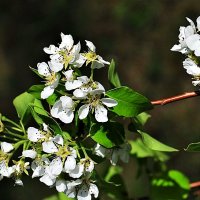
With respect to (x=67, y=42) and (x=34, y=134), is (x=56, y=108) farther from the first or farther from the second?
(x=67, y=42)

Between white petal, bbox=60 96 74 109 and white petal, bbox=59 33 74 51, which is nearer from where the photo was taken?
white petal, bbox=60 96 74 109

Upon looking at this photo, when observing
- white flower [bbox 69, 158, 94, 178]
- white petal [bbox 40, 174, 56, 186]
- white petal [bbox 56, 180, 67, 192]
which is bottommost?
white petal [bbox 56, 180, 67, 192]

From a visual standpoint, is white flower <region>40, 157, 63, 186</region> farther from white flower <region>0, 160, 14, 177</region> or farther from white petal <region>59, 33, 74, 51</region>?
white petal <region>59, 33, 74, 51</region>

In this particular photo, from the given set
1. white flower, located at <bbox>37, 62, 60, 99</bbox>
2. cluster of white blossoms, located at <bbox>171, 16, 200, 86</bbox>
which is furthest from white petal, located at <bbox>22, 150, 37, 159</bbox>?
cluster of white blossoms, located at <bbox>171, 16, 200, 86</bbox>

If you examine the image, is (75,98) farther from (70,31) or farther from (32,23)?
(32,23)

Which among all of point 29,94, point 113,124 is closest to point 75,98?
point 113,124

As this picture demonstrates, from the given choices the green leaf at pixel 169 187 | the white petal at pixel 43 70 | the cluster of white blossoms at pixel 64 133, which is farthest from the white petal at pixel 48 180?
the green leaf at pixel 169 187
